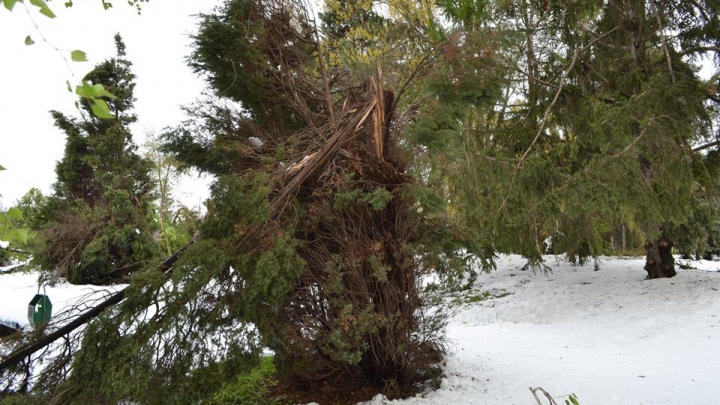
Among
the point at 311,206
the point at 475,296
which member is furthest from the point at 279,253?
the point at 475,296

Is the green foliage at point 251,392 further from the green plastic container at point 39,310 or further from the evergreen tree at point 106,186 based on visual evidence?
the evergreen tree at point 106,186

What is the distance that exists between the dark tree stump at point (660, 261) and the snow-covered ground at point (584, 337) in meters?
0.35

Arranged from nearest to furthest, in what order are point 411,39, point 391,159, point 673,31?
point 391,159
point 673,31
point 411,39

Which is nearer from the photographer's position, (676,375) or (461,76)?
(461,76)

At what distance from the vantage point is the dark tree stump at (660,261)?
10.6 meters

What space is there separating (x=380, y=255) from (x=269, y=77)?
2.49 m

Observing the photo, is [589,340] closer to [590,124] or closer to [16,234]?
[590,124]

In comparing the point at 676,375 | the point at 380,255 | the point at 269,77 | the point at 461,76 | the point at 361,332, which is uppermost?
the point at 269,77

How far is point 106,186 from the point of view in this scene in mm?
15156

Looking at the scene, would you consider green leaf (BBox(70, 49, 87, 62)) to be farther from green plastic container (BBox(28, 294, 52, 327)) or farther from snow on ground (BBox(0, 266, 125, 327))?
snow on ground (BBox(0, 266, 125, 327))

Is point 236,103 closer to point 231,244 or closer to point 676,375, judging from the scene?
point 231,244

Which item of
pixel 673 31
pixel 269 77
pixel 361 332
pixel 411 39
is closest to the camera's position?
pixel 361 332

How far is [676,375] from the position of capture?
559 centimetres

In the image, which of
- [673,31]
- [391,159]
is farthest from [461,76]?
[673,31]
